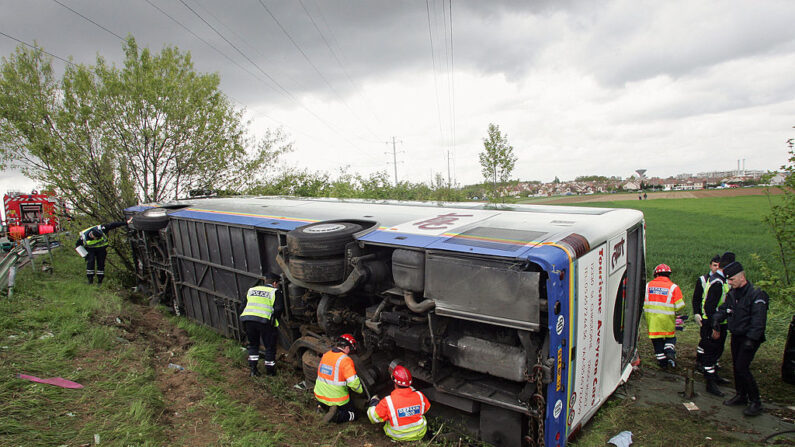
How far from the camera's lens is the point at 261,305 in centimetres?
611

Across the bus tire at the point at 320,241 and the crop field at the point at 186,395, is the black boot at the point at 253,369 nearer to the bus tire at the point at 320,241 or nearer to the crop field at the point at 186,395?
the crop field at the point at 186,395

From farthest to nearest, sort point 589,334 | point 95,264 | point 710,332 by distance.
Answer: point 95,264, point 710,332, point 589,334

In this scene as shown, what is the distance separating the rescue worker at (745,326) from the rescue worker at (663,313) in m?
0.95

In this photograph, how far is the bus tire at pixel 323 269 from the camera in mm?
5039

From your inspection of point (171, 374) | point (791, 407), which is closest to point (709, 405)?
point (791, 407)

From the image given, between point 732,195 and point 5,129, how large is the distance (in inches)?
2518

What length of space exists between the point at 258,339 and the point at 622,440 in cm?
501

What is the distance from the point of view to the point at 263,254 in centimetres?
678

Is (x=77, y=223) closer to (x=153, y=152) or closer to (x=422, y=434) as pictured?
(x=153, y=152)

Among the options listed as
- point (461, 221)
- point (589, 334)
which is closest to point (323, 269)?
point (461, 221)

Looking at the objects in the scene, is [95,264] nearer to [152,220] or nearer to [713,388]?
[152,220]

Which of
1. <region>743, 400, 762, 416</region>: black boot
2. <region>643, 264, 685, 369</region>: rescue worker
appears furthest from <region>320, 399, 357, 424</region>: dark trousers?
<region>743, 400, 762, 416</region>: black boot

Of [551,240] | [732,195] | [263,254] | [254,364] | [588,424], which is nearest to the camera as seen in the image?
[551,240]

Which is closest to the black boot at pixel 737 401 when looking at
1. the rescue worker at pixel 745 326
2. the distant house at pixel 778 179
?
the rescue worker at pixel 745 326
